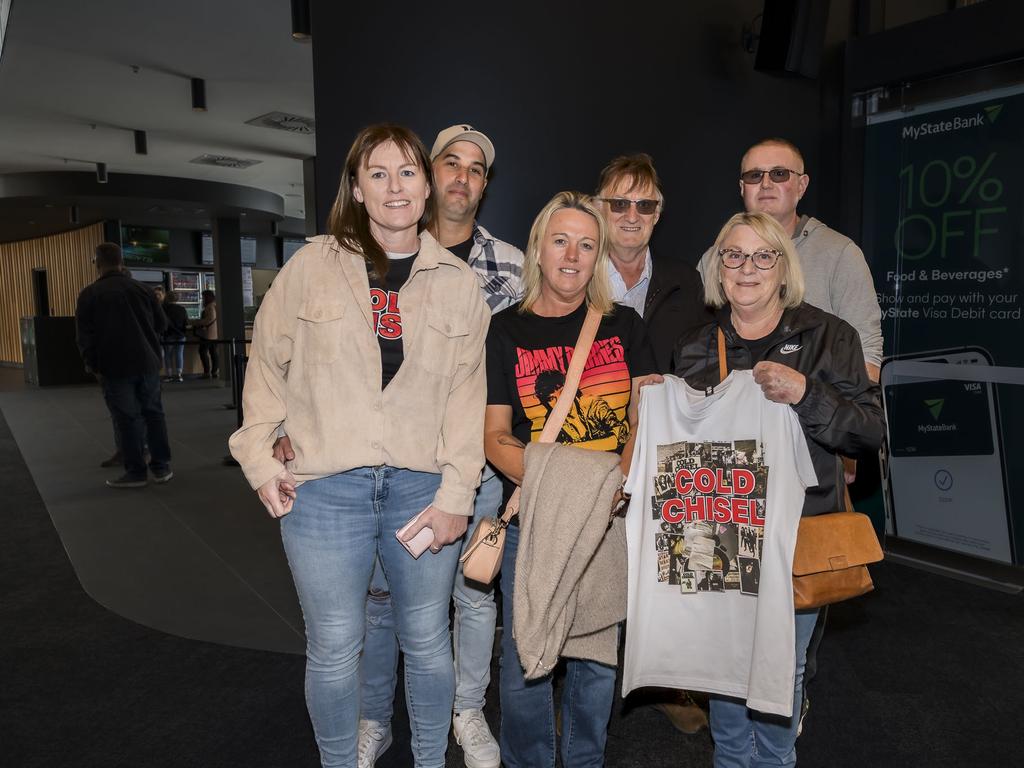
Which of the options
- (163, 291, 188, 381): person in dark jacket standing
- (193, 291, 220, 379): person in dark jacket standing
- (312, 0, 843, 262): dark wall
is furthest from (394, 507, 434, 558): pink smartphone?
(193, 291, 220, 379): person in dark jacket standing

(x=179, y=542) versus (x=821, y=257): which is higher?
(x=821, y=257)

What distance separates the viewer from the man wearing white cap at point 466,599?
2.11m

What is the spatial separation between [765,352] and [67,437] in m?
8.45

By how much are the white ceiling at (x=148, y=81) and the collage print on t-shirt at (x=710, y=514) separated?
5156 millimetres

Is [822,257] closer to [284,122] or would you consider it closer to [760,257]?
[760,257]

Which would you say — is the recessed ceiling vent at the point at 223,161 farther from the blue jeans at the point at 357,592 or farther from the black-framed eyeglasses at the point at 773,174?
the blue jeans at the point at 357,592

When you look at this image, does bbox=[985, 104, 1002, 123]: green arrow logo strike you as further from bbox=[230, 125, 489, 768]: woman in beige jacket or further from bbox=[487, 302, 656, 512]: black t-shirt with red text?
bbox=[230, 125, 489, 768]: woman in beige jacket

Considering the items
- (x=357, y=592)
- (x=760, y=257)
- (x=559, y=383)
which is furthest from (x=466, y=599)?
(x=760, y=257)

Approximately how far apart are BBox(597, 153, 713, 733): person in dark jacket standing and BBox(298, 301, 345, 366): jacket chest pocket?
0.84m

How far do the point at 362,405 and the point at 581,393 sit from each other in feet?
1.76

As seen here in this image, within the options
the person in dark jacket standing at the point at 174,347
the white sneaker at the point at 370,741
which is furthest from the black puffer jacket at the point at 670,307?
the person in dark jacket standing at the point at 174,347

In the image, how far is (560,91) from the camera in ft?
9.92

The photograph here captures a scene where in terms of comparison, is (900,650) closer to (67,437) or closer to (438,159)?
(438,159)

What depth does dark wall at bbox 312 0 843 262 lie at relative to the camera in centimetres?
268
